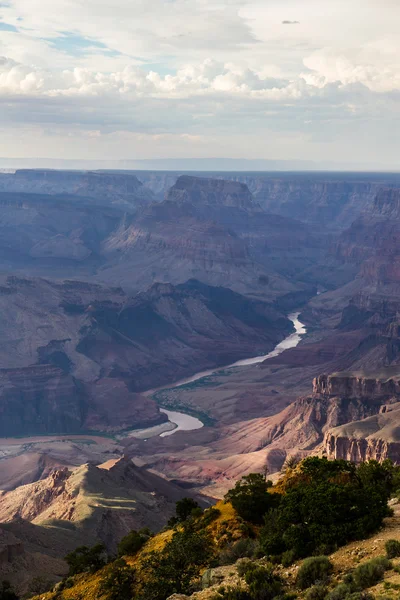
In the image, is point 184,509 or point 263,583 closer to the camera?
point 263,583

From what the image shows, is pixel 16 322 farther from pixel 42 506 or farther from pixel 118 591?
pixel 118 591

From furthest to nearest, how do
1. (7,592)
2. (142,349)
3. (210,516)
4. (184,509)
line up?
(142,349), (184,509), (7,592), (210,516)

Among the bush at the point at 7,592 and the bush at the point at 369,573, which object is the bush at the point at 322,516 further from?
the bush at the point at 7,592

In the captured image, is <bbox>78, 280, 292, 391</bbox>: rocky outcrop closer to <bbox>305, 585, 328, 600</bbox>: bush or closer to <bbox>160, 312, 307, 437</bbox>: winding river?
<bbox>160, 312, 307, 437</bbox>: winding river

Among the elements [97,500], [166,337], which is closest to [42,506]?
[97,500]

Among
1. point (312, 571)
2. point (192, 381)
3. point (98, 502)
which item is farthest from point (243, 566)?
point (192, 381)

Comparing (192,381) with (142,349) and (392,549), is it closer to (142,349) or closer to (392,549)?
(142,349)

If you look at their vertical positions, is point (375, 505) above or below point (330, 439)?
above
